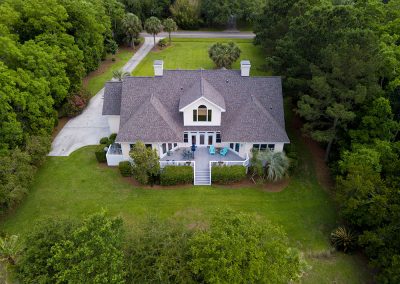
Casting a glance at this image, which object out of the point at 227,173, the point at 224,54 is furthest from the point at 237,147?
the point at 224,54

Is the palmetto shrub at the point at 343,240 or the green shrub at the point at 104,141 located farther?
the green shrub at the point at 104,141

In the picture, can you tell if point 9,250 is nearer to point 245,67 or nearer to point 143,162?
point 143,162

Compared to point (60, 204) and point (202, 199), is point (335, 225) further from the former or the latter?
point (60, 204)

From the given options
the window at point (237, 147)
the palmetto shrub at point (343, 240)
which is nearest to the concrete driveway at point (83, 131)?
the window at point (237, 147)

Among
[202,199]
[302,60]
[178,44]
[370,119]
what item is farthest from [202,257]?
[178,44]

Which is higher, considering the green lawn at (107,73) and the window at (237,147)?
the green lawn at (107,73)

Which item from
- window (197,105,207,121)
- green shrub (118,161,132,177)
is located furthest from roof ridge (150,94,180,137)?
green shrub (118,161,132,177)

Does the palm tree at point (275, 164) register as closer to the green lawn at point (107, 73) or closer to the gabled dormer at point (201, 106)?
the gabled dormer at point (201, 106)

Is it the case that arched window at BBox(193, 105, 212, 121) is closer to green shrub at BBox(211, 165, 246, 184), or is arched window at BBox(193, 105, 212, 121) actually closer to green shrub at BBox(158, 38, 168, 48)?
green shrub at BBox(211, 165, 246, 184)
